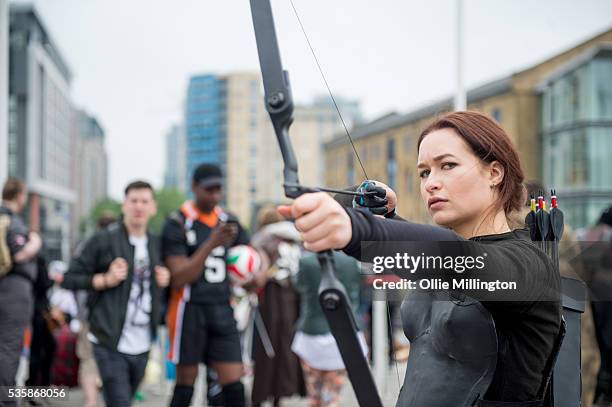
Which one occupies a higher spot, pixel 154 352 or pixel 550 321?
pixel 550 321

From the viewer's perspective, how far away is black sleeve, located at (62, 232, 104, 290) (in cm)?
436

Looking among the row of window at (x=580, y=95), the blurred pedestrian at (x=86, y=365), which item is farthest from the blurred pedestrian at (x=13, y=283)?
the row of window at (x=580, y=95)

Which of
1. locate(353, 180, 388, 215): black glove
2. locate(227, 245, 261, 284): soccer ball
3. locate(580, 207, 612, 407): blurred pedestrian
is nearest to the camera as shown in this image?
locate(353, 180, 388, 215): black glove

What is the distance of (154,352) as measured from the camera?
28.9 ft

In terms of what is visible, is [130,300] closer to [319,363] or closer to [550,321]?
[319,363]

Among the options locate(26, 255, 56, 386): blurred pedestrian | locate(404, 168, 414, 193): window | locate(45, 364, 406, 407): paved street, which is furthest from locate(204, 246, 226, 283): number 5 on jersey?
locate(404, 168, 414, 193): window

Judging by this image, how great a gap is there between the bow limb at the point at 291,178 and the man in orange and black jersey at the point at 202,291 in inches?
123

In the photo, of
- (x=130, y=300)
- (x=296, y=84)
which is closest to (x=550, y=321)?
(x=296, y=84)

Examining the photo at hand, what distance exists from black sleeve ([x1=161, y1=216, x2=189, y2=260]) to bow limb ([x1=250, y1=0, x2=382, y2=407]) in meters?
3.38

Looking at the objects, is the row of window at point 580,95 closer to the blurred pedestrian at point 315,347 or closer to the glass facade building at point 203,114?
the blurred pedestrian at point 315,347

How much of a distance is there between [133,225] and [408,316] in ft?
10.5

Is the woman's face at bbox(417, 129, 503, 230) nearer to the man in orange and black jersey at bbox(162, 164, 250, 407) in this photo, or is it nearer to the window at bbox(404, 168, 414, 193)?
the window at bbox(404, 168, 414, 193)

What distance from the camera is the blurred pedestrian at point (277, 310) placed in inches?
244

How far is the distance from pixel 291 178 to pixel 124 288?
335cm
